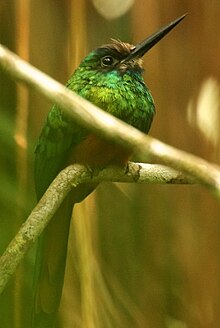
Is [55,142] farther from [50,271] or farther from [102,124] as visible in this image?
[102,124]

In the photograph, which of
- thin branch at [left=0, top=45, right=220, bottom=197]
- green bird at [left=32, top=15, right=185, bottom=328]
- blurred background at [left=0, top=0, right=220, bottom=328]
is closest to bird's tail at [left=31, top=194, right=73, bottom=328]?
green bird at [left=32, top=15, right=185, bottom=328]

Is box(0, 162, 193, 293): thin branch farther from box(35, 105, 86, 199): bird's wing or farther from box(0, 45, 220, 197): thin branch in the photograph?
box(0, 45, 220, 197): thin branch

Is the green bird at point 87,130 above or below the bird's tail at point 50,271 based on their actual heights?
above

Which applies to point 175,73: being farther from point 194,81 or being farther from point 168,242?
point 168,242

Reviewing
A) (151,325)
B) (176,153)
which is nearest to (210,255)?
(151,325)

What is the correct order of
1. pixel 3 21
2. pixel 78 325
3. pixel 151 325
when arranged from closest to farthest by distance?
1. pixel 78 325
2. pixel 3 21
3. pixel 151 325

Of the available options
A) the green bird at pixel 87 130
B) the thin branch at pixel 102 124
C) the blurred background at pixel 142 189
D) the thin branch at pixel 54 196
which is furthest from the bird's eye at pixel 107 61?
the thin branch at pixel 102 124

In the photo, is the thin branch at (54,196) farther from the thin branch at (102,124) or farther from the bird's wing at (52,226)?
the thin branch at (102,124)
